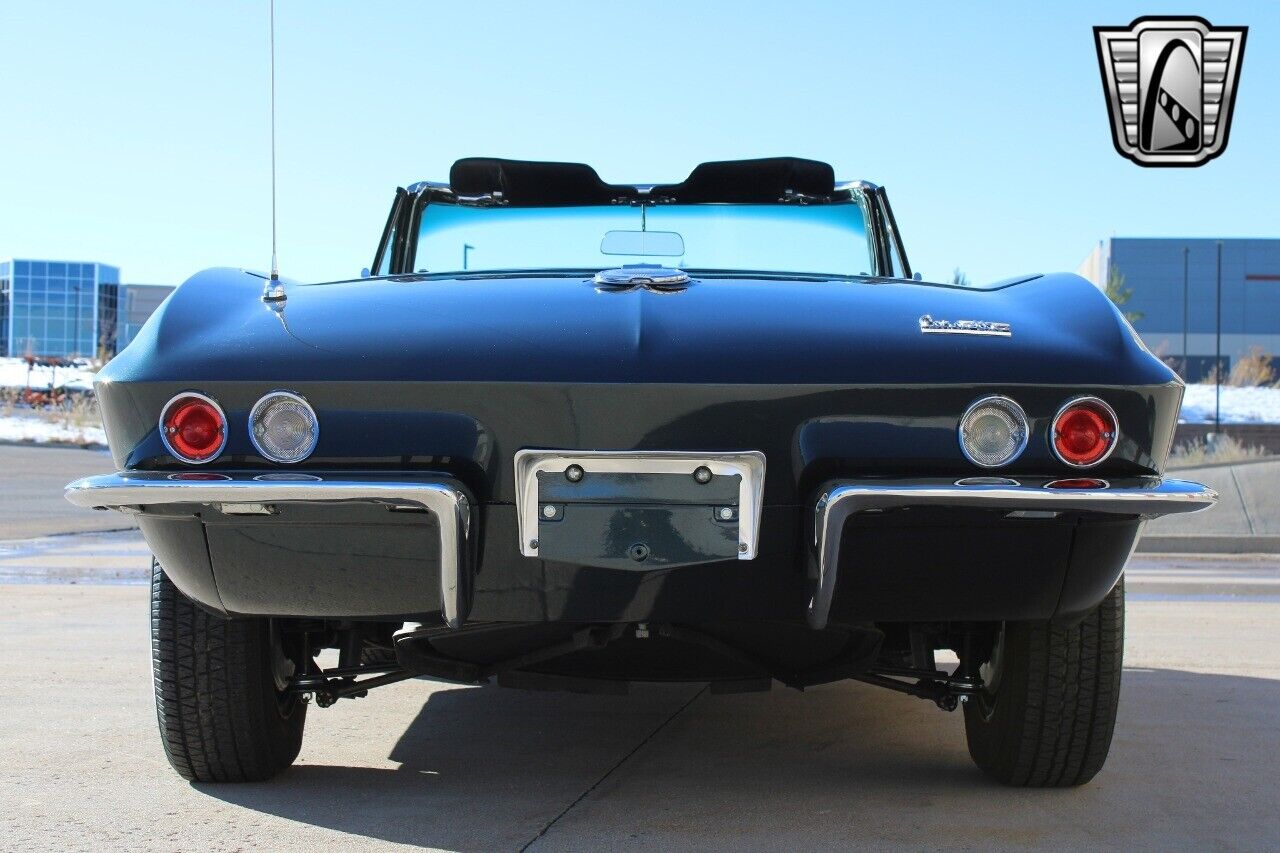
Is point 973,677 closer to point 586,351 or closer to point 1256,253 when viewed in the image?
point 586,351

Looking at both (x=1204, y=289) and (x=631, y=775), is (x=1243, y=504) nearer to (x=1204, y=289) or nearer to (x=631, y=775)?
(x=631, y=775)

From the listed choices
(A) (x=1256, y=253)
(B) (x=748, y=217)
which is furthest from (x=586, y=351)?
(A) (x=1256, y=253)

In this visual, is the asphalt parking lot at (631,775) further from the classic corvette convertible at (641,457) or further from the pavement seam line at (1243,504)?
the pavement seam line at (1243,504)

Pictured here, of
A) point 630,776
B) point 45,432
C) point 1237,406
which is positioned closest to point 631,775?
point 630,776

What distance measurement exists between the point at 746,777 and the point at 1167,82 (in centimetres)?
1001

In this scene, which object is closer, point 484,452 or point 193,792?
point 484,452

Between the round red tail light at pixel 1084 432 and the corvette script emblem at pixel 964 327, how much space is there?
20 cm

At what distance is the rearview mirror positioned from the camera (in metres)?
4.12

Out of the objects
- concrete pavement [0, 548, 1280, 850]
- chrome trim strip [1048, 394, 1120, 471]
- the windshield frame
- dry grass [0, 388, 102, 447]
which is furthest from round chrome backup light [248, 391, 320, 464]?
dry grass [0, 388, 102, 447]

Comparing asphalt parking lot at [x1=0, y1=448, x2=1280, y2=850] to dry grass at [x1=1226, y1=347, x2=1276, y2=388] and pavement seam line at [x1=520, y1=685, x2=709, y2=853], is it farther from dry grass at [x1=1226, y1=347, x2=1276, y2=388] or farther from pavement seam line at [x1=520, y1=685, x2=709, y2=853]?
dry grass at [x1=1226, y1=347, x2=1276, y2=388]

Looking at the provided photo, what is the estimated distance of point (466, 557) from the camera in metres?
2.45

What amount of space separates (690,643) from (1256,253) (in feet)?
240

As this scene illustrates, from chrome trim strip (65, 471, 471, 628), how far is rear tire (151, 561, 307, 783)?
560 millimetres

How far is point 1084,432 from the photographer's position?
2.53m
